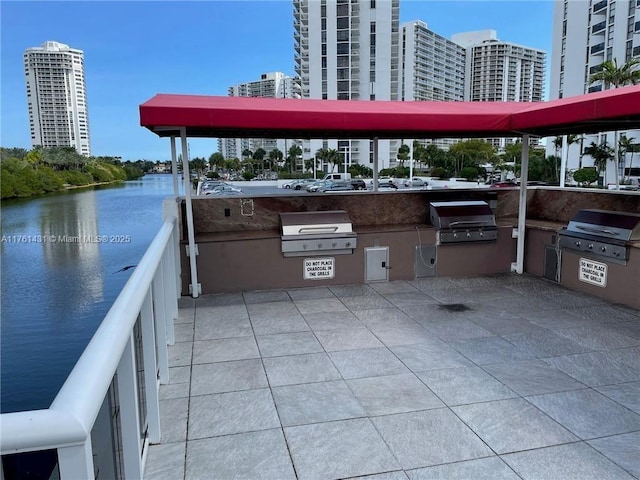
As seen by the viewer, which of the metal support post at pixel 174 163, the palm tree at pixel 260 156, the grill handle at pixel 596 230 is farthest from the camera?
the palm tree at pixel 260 156

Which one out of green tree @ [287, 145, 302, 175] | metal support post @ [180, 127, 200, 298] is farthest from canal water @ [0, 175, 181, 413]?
green tree @ [287, 145, 302, 175]

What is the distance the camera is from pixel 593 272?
530 cm

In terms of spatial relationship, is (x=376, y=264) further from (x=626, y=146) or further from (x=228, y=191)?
(x=626, y=146)

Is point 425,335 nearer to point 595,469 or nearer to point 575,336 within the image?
point 575,336

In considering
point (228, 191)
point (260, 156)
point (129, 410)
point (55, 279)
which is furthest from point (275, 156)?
point (129, 410)

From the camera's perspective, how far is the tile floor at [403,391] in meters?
2.39

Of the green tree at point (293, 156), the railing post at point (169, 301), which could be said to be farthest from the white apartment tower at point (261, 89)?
the railing post at point (169, 301)

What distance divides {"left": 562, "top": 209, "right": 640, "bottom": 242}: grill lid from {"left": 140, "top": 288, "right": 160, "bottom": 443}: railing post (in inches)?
182

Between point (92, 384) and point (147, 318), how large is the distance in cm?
127

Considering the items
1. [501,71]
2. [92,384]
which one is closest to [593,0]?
[501,71]

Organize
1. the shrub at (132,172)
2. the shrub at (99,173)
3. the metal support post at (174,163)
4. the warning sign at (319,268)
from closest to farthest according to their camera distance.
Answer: the metal support post at (174,163) < the warning sign at (319,268) < the shrub at (99,173) < the shrub at (132,172)

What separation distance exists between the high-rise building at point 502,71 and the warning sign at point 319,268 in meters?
111

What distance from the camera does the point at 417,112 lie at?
557 cm

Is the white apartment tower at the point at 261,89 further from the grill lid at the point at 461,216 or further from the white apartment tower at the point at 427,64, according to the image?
the grill lid at the point at 461,216
